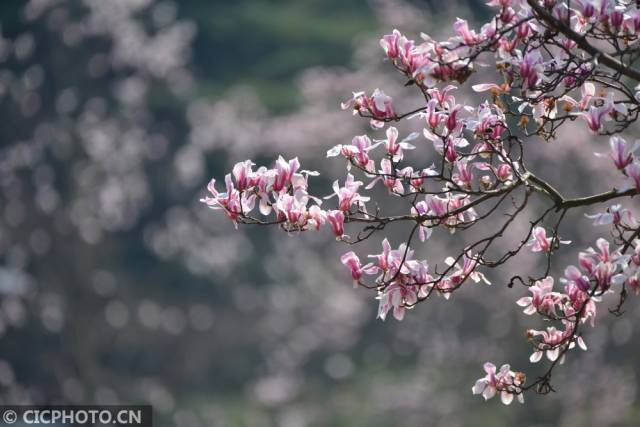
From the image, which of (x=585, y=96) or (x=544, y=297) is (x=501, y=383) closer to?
(x=544, y=297)

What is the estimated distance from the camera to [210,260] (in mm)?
18531

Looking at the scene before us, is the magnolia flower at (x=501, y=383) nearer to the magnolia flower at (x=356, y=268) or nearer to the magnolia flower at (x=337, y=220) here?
the magnolia flower at (x=356, y=268)

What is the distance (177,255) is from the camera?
20828 millimetres

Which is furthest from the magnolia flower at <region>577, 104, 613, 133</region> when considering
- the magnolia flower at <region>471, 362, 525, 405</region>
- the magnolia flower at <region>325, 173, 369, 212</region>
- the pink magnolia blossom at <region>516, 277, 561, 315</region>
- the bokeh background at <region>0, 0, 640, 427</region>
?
the bokeh background at <region>0, 0, 640, 427</region>

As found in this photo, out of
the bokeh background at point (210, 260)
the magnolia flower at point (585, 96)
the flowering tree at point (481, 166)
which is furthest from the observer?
the bokeh background at point (210, 260)

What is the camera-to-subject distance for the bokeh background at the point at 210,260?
41.8 ft

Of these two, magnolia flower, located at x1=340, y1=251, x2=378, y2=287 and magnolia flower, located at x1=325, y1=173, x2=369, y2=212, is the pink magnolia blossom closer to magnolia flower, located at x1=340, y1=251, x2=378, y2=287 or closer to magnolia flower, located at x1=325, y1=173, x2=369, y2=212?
magnolia flower, located at x1=340, y1=251, x2=378, y2=287

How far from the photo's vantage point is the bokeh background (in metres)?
12.7

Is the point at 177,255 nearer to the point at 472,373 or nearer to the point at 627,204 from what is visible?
the point at 472,373

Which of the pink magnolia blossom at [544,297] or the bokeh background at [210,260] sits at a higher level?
the bokeh background at [210,260]

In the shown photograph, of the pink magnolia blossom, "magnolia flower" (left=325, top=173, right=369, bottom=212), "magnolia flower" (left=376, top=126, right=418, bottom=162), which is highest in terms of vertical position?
"magnolia flower" (left=376, top=126, right=418, bottom=162)

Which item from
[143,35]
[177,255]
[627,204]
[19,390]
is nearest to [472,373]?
[627,204]

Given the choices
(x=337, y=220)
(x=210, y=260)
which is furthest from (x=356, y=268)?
(x=210, y=260)

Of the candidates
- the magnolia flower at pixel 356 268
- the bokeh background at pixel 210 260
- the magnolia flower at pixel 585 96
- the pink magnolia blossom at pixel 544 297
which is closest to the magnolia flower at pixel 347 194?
the magnolia flower at pixel 356 268
